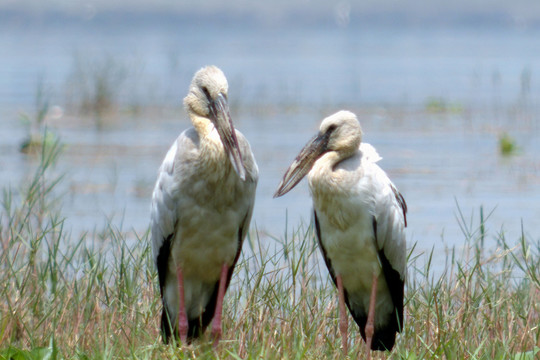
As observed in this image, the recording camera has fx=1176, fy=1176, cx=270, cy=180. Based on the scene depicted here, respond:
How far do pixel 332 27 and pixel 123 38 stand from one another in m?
10.1

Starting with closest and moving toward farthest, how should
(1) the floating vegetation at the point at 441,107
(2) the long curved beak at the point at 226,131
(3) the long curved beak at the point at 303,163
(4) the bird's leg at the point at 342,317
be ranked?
(2) the long curved beak at the point at 226,131, (4) the bird's leg at the point at 342,317, (3) the long curved beak at the point at 303,163, (1) the floating vegetation at the point at 441,107

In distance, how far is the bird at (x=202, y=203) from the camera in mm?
5242

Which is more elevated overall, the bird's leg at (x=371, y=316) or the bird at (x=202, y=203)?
the bird at (x=202, y=203)

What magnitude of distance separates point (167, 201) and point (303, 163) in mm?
690

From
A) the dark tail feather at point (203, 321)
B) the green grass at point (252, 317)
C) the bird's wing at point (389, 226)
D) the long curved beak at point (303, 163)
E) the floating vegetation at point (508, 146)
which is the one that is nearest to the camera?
the green grass at point (252, 317)

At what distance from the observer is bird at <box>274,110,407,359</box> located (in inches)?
209

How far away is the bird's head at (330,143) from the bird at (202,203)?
235 mm

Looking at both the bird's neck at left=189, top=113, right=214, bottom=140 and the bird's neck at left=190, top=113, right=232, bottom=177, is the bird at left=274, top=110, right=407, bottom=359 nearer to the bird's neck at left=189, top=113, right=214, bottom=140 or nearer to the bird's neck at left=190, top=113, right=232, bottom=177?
the bird's neck at left=190, top=113, right=232, bottom=177

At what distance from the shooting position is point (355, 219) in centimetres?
531

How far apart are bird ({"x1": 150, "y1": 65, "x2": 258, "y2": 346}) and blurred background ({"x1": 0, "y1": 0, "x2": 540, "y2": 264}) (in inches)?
26.2

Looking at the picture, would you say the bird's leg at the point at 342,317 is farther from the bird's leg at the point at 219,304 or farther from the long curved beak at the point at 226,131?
the long curved beak at the point at 226,131

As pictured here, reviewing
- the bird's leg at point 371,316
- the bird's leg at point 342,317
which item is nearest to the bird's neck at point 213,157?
the bird's leg at point 342,317

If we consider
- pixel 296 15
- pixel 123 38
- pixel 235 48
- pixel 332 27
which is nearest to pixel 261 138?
pixel 235 48

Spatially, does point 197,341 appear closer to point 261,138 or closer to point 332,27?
point 261,138
